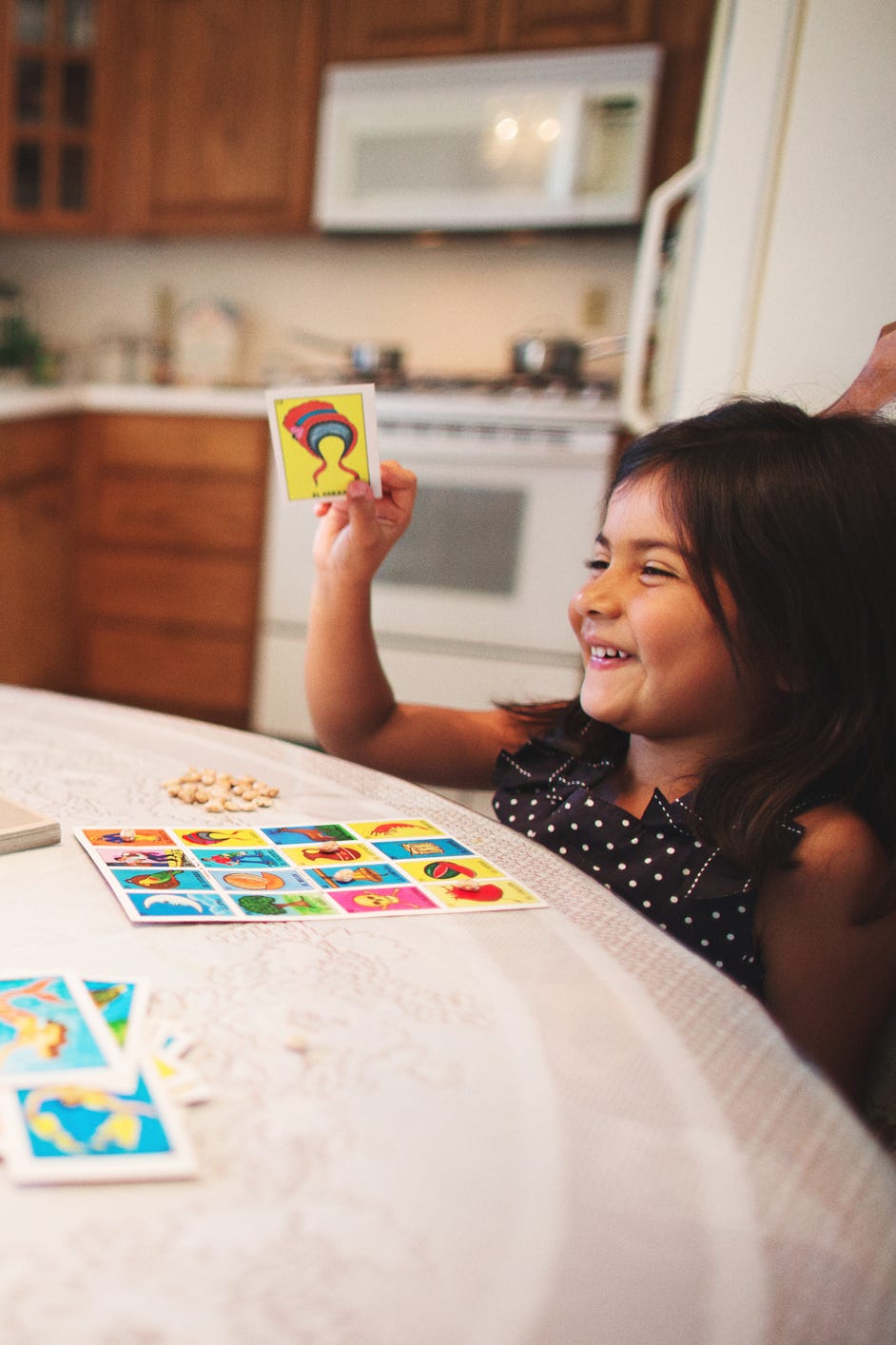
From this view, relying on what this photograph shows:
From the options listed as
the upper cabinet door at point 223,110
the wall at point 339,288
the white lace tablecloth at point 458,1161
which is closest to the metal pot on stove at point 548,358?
the wall at point 339,288

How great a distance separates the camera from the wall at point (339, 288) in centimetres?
350

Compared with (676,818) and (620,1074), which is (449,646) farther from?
(620,1074)

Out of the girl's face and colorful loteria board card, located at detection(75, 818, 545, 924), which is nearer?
colorful loteria board card, located at detection(75, 818, 545, 924)

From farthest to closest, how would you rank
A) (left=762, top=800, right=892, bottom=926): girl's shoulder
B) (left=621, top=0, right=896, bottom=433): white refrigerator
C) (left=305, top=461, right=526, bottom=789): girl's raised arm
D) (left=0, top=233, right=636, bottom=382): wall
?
(left=0, top=233, right=636, bottom=382): wall → (left=621, top=0, right=896, bottom=433): white refrigerator → (left=305, top=461, right=526, bottom=789): girl's raised arm → (left=762, top=800, right=892, bottom=926): girl's shoulder

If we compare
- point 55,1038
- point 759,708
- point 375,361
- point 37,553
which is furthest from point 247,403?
point 55,1038

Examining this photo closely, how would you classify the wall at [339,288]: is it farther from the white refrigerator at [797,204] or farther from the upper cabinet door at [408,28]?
the white refrigerator at [797,204]

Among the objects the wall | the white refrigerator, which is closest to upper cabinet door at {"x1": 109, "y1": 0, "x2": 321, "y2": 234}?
the wall

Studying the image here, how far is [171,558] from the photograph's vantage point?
3342mm

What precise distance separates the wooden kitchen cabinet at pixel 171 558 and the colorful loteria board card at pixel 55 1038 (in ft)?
9.21

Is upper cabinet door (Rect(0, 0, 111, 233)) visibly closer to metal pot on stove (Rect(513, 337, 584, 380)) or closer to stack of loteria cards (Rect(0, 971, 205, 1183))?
metal pot on stove (Rect(513, 337, 584, 380))

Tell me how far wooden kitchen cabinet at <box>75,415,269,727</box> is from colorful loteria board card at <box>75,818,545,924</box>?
8.50 feet

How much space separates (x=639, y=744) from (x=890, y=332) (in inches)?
18.6

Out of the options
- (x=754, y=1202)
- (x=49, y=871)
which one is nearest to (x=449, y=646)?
(x=49, y=871)

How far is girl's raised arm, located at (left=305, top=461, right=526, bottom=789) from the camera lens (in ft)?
3.57
